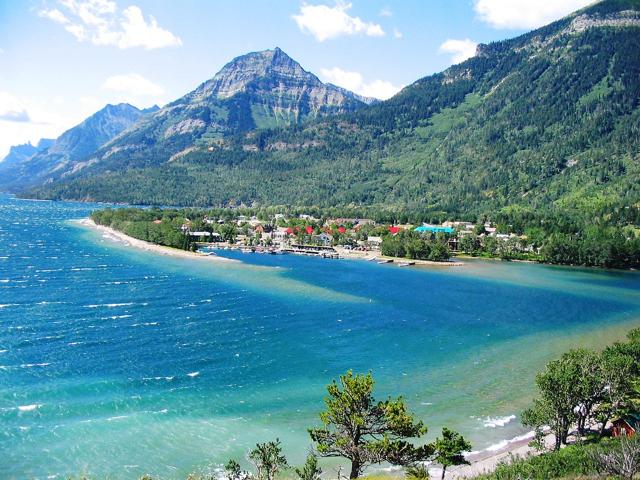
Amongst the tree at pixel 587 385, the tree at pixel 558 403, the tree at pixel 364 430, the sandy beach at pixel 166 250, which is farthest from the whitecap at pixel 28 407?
the sandy beach at pixel 166 250

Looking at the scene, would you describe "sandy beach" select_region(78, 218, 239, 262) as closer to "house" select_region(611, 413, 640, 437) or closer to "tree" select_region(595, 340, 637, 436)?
"tree" select_region(595, 340, 637, 436)

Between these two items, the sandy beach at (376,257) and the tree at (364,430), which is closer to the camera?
the tree at (364,430)

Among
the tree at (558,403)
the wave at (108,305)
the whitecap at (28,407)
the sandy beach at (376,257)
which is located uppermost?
the sandy beach at (376,257)

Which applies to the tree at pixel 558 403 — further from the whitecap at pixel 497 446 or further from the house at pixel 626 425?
the house at pixel 626 425

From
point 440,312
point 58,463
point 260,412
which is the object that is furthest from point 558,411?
point 440,312

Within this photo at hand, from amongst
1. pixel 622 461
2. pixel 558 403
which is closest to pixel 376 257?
pixel 558 403

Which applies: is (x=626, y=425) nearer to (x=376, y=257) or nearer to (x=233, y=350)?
(x=233, y=350)
